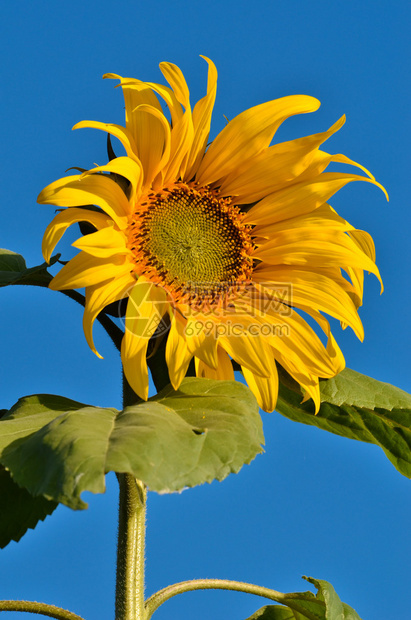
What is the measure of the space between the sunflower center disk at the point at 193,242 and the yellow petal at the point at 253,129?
0.49ft

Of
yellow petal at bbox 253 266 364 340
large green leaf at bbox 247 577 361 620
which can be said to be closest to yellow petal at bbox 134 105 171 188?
yellow petal at bbox 253 266 364 340

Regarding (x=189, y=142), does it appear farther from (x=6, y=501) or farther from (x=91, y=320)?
(x=6, y=501)

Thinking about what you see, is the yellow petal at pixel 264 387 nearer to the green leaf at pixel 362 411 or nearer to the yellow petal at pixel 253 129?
the green leaf at pixel 362 411

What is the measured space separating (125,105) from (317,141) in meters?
0.46

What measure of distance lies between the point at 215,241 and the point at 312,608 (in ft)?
3.32

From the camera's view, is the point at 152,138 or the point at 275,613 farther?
the point at 275,613

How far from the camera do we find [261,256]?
6.59 feet

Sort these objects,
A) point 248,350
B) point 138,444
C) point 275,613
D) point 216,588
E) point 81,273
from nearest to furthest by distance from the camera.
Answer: point 138,444
point 81,273
point 248,350
point 216,588
point 275,613

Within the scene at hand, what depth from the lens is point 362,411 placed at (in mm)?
2031

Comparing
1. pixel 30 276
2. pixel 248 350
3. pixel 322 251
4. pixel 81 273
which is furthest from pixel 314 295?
pixel 30 276

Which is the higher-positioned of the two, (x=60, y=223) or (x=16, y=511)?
(x=60, y=223)

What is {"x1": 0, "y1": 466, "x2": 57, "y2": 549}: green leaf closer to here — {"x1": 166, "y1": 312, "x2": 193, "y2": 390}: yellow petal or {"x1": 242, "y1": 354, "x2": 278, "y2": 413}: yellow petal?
{"x1": 166, "y1": 312, "x2": 193, "y2": 390}: yellow petal

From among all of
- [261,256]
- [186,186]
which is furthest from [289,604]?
[186,186]

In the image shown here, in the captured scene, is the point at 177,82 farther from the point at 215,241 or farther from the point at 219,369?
the point at 219,369
